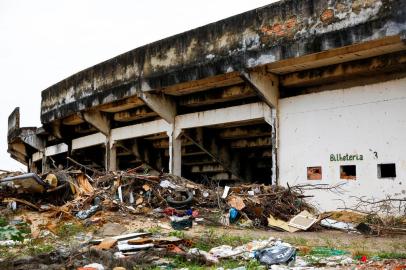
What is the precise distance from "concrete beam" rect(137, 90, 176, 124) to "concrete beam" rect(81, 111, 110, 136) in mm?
3398

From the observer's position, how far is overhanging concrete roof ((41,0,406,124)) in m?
9.41

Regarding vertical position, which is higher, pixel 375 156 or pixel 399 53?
pixel 399 53

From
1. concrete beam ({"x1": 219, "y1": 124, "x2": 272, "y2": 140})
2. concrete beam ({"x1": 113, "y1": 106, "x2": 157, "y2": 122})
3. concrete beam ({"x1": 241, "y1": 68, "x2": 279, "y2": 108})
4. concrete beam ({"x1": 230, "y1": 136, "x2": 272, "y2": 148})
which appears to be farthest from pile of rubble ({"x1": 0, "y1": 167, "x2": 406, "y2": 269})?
concrete beam ({"x1": 113, "y1": 106, "x2": 157, "y2": 122})

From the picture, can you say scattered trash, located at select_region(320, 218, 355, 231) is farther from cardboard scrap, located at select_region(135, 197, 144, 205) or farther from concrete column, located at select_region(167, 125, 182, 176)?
concrete column, located at select_region(167, 125, 182, 176)

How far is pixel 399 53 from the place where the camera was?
32.4ft

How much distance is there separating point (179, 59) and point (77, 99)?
5.34 meters

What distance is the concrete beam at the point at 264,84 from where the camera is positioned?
11.4 m

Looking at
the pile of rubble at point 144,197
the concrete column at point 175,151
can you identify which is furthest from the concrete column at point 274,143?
the concrete column at point 175,151

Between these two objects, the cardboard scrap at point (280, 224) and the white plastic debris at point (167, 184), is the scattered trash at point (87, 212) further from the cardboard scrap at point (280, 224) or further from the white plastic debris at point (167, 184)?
the cardboard scrap at point (280, 224)

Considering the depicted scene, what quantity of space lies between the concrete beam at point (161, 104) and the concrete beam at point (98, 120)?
3.40m

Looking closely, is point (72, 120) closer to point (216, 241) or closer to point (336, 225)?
point (336, 225)

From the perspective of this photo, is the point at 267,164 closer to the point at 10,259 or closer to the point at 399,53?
the point at 399,53

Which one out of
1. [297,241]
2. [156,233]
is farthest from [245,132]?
[297,241]

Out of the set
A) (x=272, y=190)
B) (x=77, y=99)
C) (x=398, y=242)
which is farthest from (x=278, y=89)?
(x=77, y=99)
